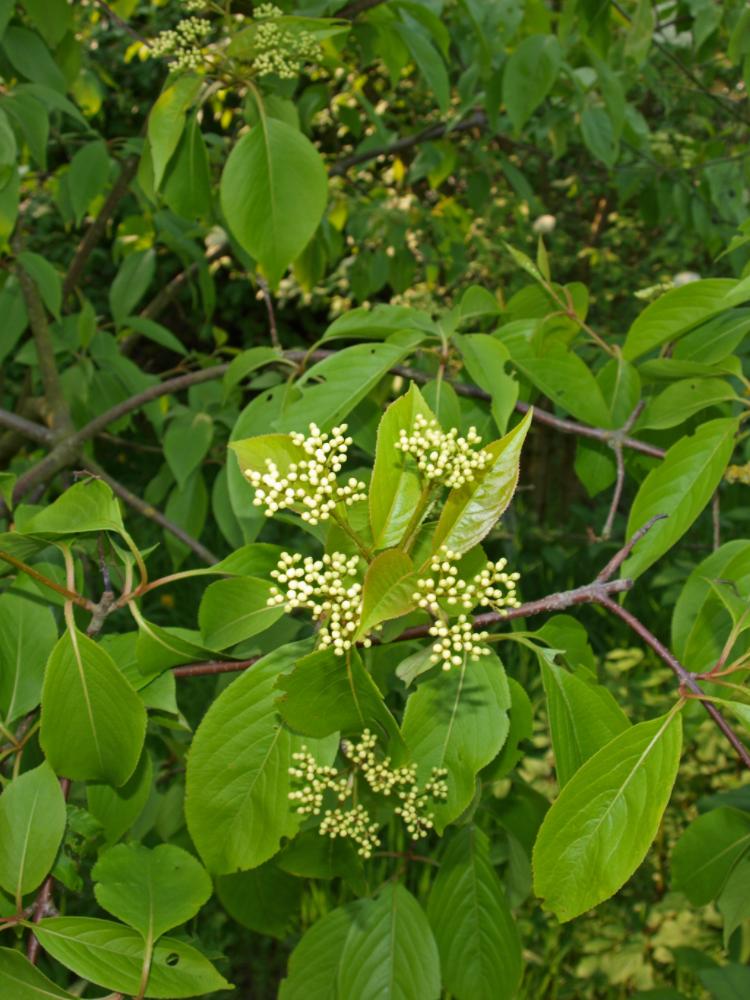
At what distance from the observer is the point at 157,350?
20.7ft

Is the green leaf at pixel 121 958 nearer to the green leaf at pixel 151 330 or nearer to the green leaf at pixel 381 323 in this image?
the green leaf at pixel 381 323

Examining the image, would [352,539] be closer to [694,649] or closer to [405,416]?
[405,416]

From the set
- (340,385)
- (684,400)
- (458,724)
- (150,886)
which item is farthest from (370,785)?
(684,400)

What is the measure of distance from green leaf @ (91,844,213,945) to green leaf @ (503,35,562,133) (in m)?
1.45

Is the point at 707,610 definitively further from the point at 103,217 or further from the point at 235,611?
the point at 103,217

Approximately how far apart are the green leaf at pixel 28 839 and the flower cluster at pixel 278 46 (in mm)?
882

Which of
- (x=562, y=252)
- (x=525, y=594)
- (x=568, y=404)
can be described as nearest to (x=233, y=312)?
(x=562, y=252)

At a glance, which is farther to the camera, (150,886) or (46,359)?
(46,359)

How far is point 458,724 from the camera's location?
849 millimetres

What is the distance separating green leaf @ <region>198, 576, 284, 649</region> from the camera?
0.87 m

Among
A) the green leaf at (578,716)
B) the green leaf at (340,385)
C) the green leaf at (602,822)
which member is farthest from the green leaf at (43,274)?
the green leaf at (602,822)

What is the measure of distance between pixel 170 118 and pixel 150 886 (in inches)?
37.6

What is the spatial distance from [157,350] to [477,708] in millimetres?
5742

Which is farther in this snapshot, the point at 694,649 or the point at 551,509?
the point at 551,509
